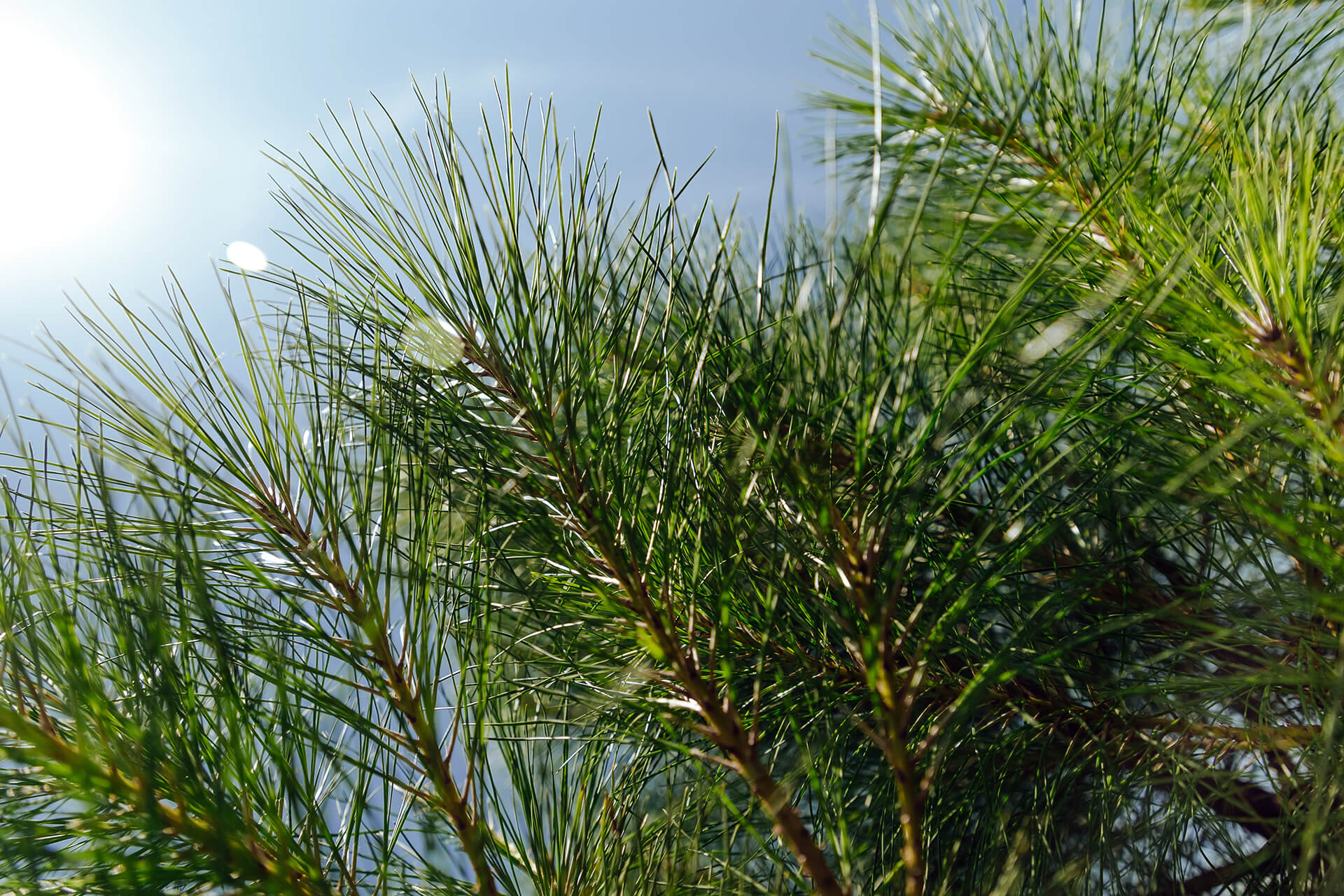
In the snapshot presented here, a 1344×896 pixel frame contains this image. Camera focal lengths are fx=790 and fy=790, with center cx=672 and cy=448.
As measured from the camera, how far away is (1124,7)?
57 centimetres

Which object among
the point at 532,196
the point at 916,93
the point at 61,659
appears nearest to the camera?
the point at 61,659

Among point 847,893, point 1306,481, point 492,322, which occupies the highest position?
point 492,322

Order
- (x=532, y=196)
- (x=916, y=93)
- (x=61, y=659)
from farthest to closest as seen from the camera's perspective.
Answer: (x=916, y=93), (x=532, y=196), (x=61, y=659)

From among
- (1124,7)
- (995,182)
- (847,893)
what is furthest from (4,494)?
(1124,7)

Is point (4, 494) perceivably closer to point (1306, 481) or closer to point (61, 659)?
point (61, 659)

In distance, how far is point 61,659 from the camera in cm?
27

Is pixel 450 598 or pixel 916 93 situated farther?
pixel 916 93

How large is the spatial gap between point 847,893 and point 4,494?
35cm

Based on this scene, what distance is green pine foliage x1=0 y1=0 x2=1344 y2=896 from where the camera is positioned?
11.1 inches

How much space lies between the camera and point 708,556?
40 centimetres

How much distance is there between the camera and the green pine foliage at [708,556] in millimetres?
281

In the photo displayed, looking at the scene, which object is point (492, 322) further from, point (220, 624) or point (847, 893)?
point (847, 893)

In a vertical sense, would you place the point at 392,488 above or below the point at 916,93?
below

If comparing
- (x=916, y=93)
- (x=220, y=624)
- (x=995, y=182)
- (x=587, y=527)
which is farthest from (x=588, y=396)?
(x=916, y=93)
